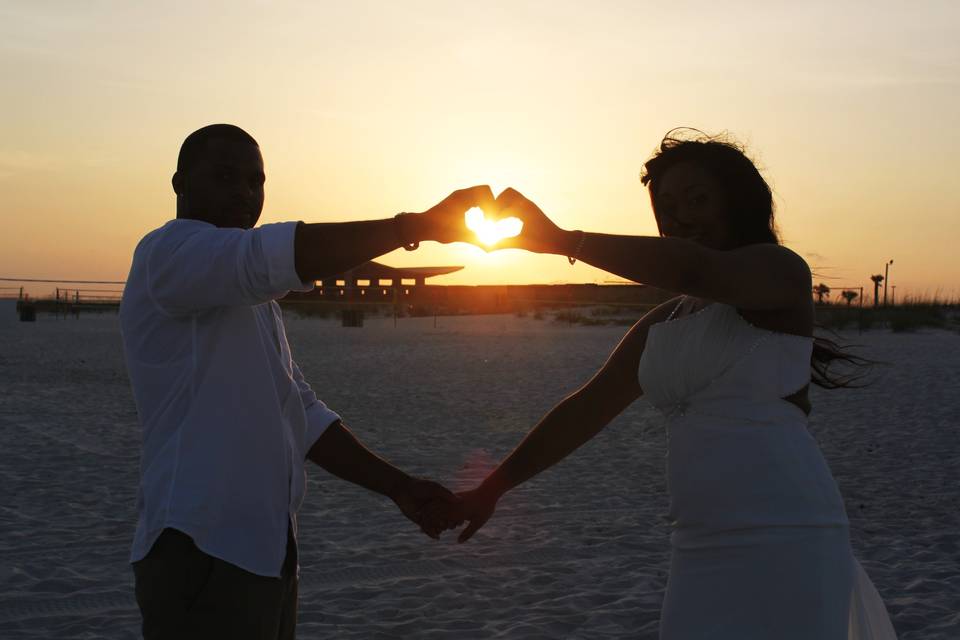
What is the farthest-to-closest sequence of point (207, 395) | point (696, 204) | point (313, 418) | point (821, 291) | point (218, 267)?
point (821, 291) < point (313, 418) < point (696, 204) < point (207, 395) < point (218, 267)

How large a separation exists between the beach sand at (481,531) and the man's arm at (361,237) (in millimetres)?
3163

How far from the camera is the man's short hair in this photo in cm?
239

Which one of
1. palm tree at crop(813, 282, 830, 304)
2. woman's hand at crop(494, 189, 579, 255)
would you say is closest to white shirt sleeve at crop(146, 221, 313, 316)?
woman's hand at crop(494, 189, 579, 255)

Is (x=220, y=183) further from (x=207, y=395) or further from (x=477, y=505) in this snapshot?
(x=477, y=505)

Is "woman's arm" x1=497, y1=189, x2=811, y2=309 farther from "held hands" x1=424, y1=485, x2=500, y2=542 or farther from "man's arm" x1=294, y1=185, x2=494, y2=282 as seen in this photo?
"held hands" x1=424, y1=485, x2=500, y2=542

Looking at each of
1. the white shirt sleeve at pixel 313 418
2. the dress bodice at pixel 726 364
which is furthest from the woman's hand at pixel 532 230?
the white shirt sleeve at pixel 313 418

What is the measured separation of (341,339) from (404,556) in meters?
25.6

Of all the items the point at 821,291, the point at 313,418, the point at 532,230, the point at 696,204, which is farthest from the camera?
the point at 821,291

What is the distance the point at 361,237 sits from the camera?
2084 millimetres

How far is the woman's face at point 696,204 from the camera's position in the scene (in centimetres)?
256

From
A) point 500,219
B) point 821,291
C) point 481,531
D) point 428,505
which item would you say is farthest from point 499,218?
point 821,291

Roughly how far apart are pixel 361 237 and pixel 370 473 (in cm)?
118

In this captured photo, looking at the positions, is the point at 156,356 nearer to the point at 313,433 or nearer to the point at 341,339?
the point at 313,433

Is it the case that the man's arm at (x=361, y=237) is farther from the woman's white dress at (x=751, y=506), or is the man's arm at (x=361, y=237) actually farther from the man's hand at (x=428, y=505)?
the man's hand at (x=428, y=505)
